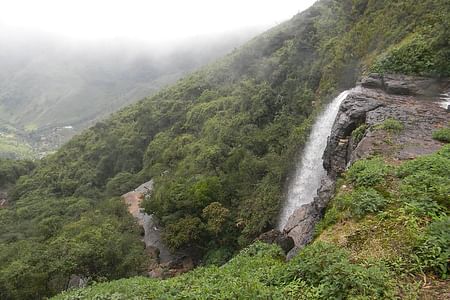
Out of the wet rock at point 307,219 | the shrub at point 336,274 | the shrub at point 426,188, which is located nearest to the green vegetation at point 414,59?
the wet rock at point 307,219

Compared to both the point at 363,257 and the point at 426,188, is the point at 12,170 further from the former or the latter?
the point at 363,257

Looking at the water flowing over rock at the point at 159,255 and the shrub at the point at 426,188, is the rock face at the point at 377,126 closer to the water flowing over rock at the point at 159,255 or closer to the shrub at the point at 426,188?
the shrub at the point at 426,188

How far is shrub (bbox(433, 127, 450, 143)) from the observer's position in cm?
1512

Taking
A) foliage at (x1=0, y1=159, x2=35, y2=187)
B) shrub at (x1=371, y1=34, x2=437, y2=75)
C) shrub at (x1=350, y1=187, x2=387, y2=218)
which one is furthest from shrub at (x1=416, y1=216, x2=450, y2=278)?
foliage at (x1=0, y1=159, x2=35, y2=187)

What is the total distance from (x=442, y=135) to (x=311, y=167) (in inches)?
423

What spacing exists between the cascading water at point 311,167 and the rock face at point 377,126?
3226mm

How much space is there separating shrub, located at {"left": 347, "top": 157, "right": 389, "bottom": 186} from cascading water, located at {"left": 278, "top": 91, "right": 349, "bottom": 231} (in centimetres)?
1005

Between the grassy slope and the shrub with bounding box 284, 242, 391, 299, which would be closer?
the shrub with bounding box 284, 242, 391, 299

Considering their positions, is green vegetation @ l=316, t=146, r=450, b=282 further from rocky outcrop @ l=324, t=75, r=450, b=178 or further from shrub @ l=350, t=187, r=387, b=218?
rocky outcrop @ l=324, t=75, r=450, b=178

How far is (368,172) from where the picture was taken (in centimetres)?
1223

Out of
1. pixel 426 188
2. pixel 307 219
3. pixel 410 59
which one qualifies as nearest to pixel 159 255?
pixel 307 219

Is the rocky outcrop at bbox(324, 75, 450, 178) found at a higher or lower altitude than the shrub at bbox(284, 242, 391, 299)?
lower

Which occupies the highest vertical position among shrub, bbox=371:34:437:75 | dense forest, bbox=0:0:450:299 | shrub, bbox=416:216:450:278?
shrub, bbox=416:216:450:278

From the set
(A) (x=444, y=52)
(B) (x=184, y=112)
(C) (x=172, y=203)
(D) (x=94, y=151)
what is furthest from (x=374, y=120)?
(D) (x=94, y=151)
